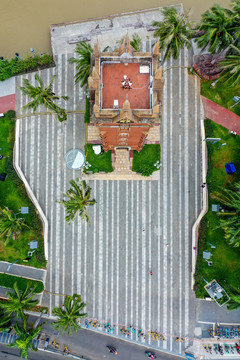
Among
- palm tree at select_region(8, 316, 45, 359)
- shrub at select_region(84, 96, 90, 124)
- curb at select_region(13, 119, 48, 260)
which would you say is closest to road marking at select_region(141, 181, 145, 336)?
shrub at select_region(84, 96, 90, 124)

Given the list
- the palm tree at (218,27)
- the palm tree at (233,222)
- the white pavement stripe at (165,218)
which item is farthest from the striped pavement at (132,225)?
the palm tree at (218,27)

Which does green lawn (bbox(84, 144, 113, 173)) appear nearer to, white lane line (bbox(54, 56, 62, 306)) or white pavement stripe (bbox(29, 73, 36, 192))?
white lane line (bbox(54, 56, 62, 306))

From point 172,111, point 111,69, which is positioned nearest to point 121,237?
point 172,111

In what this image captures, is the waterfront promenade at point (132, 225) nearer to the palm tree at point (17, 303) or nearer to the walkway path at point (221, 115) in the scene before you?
the walkway path at point (221, 115)

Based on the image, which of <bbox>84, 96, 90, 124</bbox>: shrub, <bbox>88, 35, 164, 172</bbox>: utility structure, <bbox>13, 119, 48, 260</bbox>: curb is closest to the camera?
<bbox>88, 35, 164, 172</bbox>: utility structure

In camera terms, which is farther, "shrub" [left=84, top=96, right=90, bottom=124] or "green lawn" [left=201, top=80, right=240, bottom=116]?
"green lawn" [left=201, top=80, right=240, bottom=116]

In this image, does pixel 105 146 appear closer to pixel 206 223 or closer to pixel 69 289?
pixel 206 223

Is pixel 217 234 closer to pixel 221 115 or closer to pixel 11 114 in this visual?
pixel 221 115
